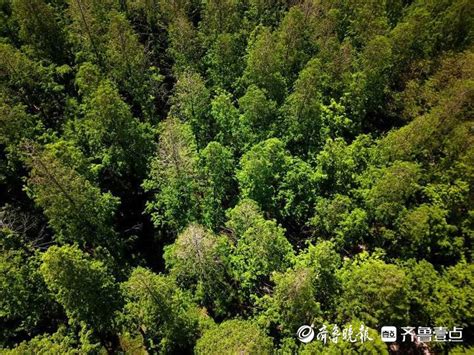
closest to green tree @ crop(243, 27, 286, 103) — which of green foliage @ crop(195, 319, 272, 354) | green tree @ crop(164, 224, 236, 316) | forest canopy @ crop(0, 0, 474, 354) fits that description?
forest canopy @ crop(0, 0, 474, 354)

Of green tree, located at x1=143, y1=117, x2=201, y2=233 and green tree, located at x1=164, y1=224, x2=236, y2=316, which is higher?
green tree, located at x1=143, y1=117, x2=201, y2=233

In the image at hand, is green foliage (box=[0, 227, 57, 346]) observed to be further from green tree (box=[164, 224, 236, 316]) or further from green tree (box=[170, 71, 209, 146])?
green tree (box=[170, 71, 209, 146])

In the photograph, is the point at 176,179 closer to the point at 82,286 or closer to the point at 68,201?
the point at 68,201

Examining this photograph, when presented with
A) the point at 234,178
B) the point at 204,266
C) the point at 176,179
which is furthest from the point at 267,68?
the point at 204,266

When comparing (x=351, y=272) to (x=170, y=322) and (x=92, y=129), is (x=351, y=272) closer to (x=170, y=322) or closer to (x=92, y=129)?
(x=170, y=322)

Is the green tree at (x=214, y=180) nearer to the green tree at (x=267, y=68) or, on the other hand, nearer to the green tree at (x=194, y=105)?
the green tree at (x=194, y=105)

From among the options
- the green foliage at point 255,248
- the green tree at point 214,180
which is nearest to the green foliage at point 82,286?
the green tree at point 214,180
